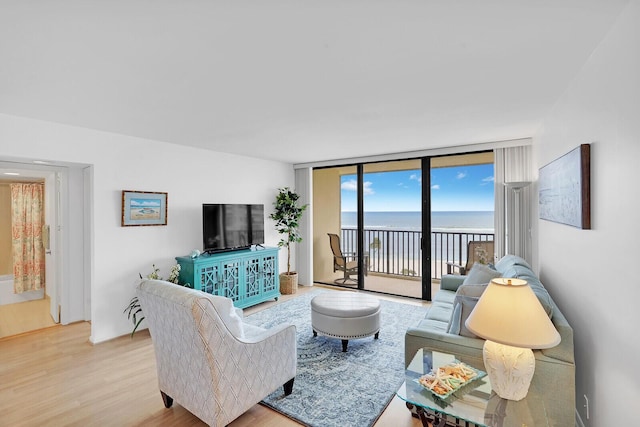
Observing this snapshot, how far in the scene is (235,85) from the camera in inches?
87.0

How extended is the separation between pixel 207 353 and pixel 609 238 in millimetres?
2280

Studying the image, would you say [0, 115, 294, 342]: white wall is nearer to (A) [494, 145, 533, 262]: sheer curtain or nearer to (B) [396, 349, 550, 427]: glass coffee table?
(B) [396, 349, 550, 427]: glass coffee table

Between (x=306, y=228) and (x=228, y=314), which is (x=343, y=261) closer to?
(x=306, y=228)

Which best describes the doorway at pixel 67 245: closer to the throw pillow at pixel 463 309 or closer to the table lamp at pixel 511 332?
the throw pillow at pixel 463 309

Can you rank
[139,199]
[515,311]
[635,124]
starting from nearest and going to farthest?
[635,124], [515,311], [139,199]

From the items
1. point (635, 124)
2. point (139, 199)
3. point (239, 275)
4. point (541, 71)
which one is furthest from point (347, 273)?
point (635, 124)

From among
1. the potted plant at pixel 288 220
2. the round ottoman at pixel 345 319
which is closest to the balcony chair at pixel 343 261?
the potted plant at pixel 288 220

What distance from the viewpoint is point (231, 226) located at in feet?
14.8

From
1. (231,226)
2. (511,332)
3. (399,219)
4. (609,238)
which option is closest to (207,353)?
(511,332)

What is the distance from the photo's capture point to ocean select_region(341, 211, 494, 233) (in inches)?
195

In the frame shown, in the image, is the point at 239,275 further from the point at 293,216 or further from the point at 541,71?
the point at 541,71

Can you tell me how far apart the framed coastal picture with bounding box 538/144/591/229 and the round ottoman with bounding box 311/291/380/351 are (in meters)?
1.89

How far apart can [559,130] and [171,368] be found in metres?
3.51

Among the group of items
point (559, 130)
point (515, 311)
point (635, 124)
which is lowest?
point (515, 311)
